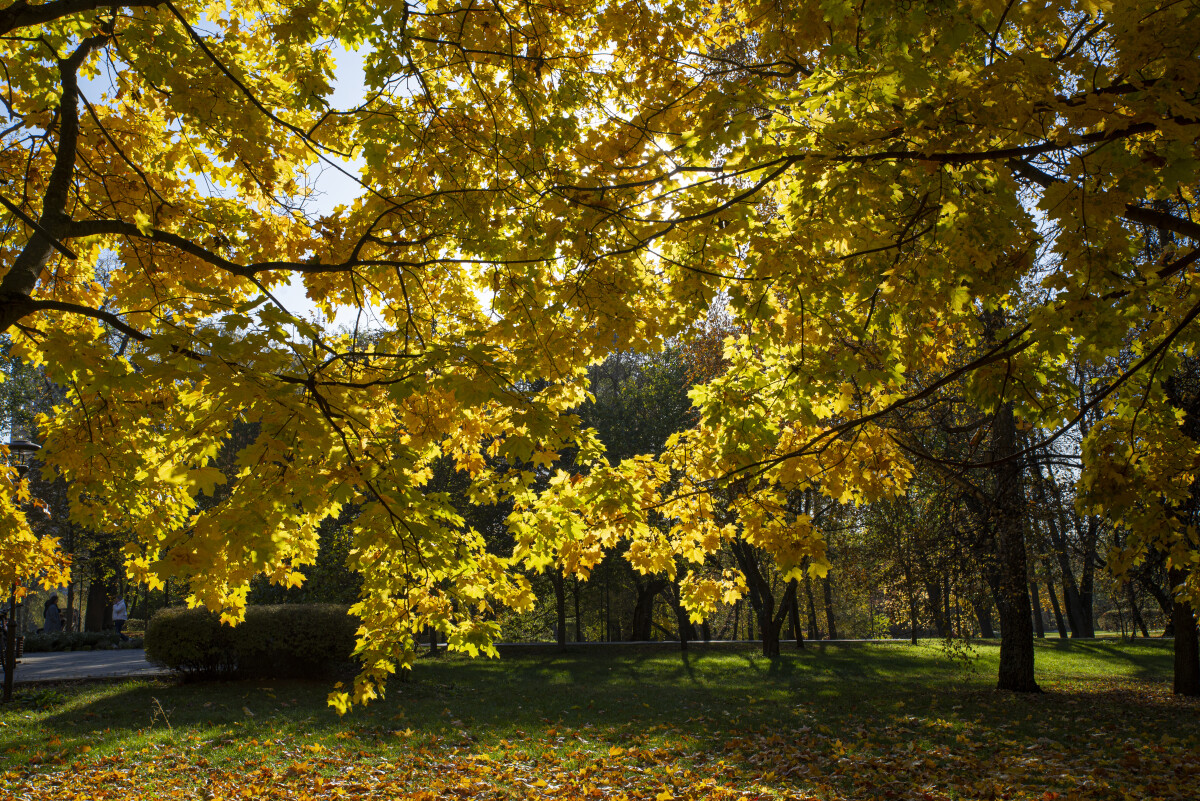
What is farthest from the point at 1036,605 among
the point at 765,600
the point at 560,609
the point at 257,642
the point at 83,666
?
the point at 83,666

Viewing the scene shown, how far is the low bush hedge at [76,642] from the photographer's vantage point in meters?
21.7

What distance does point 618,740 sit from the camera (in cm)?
912

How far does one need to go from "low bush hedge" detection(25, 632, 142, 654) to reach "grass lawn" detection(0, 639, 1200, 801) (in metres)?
11.7

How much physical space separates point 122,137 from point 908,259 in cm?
668

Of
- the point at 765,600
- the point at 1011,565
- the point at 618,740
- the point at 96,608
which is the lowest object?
the point at 96,608

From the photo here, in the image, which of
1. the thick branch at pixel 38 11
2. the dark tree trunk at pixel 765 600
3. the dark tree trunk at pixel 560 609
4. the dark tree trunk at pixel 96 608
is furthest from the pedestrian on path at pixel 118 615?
the thick branch at pixel 38 11

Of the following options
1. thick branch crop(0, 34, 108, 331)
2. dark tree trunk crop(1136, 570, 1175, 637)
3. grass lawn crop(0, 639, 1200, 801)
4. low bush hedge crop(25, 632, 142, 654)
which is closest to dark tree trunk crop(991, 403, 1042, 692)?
grass lawn crop(0, 639, 1200, 801)

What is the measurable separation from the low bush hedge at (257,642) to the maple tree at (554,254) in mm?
6949

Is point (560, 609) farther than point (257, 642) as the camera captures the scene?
Yes

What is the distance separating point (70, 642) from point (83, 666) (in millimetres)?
7455

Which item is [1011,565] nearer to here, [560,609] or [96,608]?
[560,609]

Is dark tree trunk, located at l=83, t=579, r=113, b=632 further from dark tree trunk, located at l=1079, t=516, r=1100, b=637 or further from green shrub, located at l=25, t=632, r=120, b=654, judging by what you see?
dark tree trunk, located at l=1079, t=516, r=1100, b=637

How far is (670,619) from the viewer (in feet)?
122

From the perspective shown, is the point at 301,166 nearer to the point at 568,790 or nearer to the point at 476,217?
the point at 476,217
